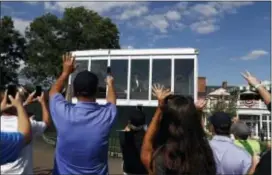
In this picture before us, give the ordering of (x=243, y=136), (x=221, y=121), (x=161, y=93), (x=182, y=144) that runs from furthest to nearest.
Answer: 1. (x=243, y=136)
2. (x=221, y=121)
3. (x=161, y=93)
4. (x=182, y=144)

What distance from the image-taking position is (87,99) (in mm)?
3109

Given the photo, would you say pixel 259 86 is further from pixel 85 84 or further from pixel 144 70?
pixel 144 70

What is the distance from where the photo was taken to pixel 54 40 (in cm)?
3441

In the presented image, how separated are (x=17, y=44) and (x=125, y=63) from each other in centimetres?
2580

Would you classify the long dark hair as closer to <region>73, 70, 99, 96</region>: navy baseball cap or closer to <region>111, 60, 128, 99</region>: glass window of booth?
<region>73, 70, 99, 96</region>: navy baseball cap

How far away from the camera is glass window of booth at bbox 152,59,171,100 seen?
13.0m

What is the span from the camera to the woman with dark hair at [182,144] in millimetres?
2264

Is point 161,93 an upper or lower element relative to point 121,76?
lower

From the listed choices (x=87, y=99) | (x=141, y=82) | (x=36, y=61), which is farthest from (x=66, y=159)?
(x=36, y=61)

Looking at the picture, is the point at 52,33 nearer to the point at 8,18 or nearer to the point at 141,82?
the point at 8,18

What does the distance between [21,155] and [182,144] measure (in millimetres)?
1715

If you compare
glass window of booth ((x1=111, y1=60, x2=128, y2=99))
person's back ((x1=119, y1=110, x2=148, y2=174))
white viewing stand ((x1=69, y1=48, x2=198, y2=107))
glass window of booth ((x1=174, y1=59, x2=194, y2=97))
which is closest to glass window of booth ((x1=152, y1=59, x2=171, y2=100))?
white viewing stand ((x1=69, y1=48, x2=198, y2=107))

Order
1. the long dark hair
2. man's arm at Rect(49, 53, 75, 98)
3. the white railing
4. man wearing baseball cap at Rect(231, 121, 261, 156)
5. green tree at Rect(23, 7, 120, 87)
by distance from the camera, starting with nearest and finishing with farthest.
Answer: the long dark hair, man's arm at Rect(49, 53, 75, 98), man wearing baseball cap at Rect(231, 121, 261, 156), green tree at Rect(23, 7, 120, 87), the white railing

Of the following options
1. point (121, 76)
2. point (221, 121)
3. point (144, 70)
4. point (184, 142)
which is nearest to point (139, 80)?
point (144, 70)
